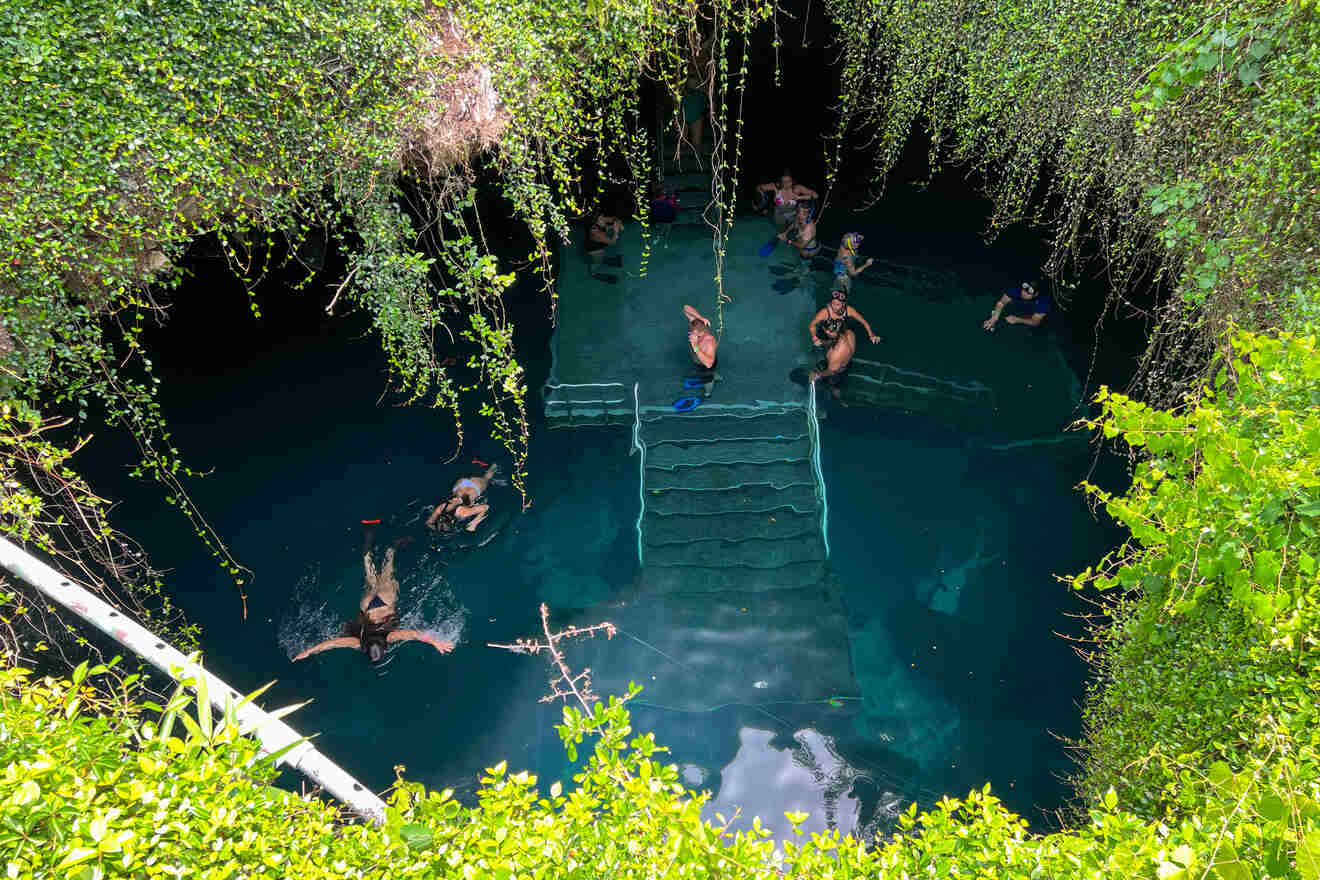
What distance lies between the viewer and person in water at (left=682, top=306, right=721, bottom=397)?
703cm

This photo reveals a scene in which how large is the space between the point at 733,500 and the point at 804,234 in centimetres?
366

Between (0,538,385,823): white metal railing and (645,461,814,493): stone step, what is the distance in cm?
422

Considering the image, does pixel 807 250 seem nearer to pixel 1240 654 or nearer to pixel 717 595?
pixel 717 595

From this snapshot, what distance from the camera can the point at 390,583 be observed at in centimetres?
611

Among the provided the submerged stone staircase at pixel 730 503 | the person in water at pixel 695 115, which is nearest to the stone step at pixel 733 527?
the submerged stone staircase at pixel 730 503

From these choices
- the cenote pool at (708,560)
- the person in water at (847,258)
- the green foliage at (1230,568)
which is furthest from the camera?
the person in water at (847,258)

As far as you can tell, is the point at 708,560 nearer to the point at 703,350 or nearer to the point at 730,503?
the point at 730,503

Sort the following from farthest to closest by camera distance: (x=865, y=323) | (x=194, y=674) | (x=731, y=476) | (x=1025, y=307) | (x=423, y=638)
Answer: (x=1025, y=307)
(x=865, y=323)
(x=731, y=476)
(x=423, y=638)
(x=194, y=674)

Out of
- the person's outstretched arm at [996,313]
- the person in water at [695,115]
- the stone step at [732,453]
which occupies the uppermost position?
the person in water at [695,115]

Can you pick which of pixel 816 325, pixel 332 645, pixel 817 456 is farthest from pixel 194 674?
pixel 816 325

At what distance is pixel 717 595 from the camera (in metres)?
6.20

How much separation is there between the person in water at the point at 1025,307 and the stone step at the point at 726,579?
3.53 meters

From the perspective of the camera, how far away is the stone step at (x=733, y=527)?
6.43m

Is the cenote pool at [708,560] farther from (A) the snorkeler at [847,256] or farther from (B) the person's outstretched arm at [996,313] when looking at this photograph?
(A) the snorkeler at [847,256]
